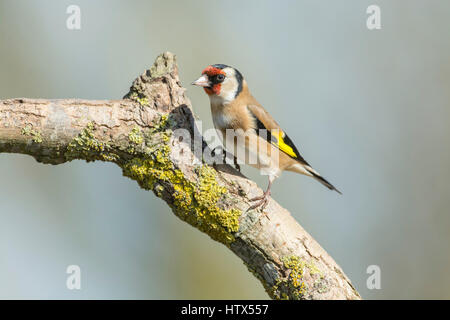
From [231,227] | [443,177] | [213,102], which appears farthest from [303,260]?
[443,177]

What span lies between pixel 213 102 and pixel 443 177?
5.05 metres

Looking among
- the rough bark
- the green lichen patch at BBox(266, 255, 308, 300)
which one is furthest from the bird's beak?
the green lichen patch at BBox(266, 255, 308, 300)

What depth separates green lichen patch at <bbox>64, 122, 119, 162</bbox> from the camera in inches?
131

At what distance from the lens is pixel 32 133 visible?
10.5ft

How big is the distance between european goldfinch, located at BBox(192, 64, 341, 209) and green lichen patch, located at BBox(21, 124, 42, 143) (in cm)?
156

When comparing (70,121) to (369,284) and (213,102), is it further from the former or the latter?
(369,284)

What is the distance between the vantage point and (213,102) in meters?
4.46

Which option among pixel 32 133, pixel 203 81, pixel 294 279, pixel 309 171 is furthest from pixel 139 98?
pixel 309 171

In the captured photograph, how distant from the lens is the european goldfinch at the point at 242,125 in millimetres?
4238

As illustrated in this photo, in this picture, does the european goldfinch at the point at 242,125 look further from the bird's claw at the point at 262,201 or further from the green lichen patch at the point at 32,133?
the green lichen patch at the point at 32,133

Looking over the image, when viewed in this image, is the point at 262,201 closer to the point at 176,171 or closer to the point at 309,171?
the point at 176,171

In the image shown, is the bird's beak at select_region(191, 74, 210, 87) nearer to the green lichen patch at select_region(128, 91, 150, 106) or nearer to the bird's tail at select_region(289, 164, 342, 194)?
the green lichen patch at select_region(128, 91, 150, 106)

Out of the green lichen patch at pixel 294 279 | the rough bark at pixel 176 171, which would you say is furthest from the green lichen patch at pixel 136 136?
the green lichen patch at pixel 294 279

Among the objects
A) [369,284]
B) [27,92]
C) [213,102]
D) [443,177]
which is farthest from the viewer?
[443,177]
